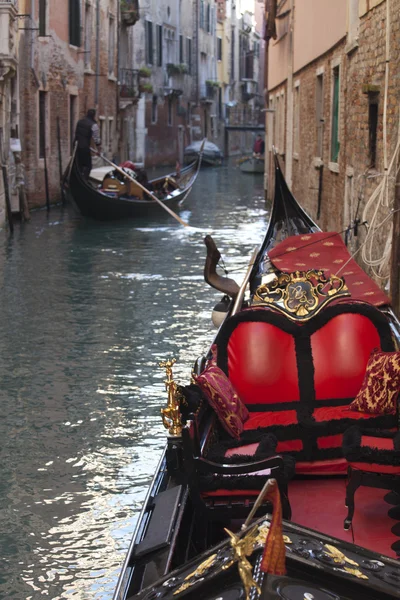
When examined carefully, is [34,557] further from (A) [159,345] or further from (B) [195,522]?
(A) [159,345]

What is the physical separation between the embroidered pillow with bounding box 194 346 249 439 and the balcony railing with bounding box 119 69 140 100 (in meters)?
16.9

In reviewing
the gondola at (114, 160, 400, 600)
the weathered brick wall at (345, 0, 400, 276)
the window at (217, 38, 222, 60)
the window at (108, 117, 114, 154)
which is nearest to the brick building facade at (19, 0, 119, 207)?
the window at (108, 117, 114, 154)

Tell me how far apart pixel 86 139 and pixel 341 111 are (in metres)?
6.21

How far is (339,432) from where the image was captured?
3.02 metres

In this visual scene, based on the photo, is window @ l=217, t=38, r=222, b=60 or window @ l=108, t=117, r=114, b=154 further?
window @ l=217, t=38, r=222, b=60

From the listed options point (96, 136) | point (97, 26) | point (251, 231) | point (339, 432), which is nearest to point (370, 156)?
point (339, 432)

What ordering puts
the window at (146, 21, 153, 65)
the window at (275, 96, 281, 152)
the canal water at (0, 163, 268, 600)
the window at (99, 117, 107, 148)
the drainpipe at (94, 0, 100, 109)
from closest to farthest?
1. the canal water at (0, 163, 268, 600)
2. the window at (275, 96, 281, 152)
3. the drainpipe at (94, 0, 100, 109)
4. the window at (99, 117, 107, 148)
5. the window at (146, 21, 153, 65)

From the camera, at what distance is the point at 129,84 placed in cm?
1994

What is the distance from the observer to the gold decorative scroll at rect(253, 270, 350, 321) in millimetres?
3346

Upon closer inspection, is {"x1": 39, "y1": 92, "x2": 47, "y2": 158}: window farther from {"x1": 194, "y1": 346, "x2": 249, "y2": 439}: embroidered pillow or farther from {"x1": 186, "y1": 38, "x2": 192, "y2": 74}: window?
{"x1": 186, "y1": 38, "x2": 192, "y2": 74}: window

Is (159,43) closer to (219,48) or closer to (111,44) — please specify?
(111,44)

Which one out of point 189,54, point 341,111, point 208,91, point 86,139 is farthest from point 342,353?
point 208,91

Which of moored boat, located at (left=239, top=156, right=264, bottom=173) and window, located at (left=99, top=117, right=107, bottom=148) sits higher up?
window, located at (left=99, top=117, right=107, bottom=148)

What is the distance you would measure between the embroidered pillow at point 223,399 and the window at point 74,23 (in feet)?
41.4
